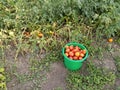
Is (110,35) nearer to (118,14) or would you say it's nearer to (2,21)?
(118,14)

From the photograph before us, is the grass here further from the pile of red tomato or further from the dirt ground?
the pile of red tomato

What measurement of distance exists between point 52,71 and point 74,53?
413mm

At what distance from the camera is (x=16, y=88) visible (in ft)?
9.67

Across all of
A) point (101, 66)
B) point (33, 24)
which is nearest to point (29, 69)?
A: point (33, 24)

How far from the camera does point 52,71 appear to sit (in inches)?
125

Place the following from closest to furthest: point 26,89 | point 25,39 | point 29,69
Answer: point 26,89
point 29,69
point 25,39

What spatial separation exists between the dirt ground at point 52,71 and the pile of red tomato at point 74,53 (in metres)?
0.26

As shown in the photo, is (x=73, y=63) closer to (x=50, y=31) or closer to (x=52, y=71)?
(x=52, y=71)

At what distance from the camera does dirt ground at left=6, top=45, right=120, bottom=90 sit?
298 centimetres

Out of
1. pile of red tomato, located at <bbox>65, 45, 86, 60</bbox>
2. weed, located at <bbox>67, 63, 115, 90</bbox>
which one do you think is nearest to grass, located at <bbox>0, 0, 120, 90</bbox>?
weed, located at <bbox>67, 63, 115, 90</bbox>


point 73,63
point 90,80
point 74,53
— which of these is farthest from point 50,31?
point 90,80

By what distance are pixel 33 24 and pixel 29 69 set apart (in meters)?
0.73

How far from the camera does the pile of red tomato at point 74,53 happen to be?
10.0ft

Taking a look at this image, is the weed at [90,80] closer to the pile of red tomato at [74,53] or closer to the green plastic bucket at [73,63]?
the green plastic bucket at [73,63]
